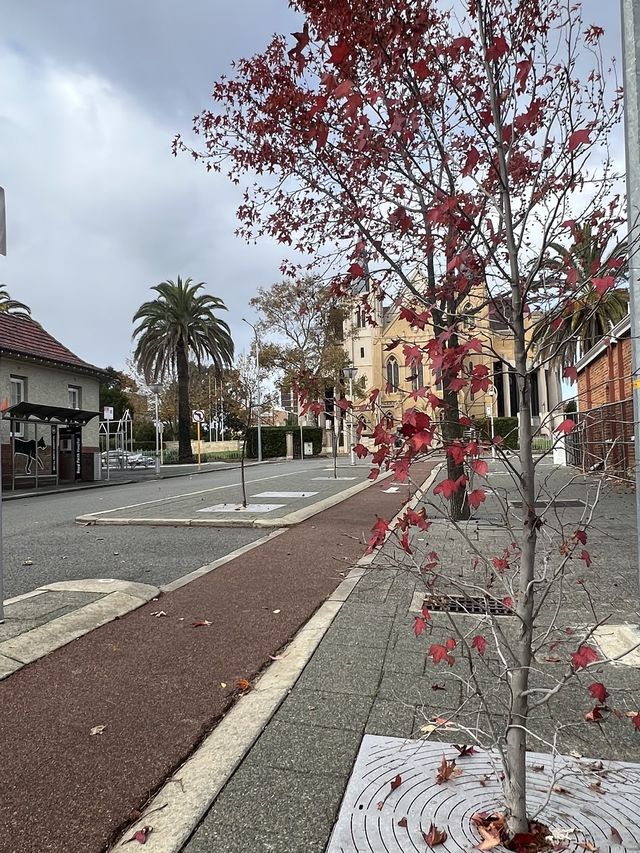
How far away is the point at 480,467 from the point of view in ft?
6.00

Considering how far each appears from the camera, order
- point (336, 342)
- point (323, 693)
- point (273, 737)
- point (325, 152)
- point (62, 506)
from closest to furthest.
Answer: point (273, 737) < point (323, 693) < point (325, 152) < point (62, 506) < point (336, 342)

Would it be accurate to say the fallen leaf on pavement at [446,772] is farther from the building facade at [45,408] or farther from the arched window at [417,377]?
the building facade at [45,408]

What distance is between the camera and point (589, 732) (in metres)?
2.90

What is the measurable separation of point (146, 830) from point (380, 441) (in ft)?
5.23

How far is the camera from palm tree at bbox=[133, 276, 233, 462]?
38656 mm

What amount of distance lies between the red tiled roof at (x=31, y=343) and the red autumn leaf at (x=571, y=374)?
2261 cm

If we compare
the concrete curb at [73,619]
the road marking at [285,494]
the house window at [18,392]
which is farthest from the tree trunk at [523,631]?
the house window at [18,392]

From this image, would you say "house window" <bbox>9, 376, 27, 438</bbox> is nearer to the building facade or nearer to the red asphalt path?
the building facade

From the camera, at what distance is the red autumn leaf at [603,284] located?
A: 5.94 ft

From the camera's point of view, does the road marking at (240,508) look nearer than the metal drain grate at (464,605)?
No

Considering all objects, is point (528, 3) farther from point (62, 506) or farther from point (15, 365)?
point (15, 365)

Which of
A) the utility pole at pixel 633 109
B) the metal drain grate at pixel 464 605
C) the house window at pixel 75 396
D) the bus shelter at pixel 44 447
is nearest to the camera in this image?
the metal drain grate at pixel 464 605

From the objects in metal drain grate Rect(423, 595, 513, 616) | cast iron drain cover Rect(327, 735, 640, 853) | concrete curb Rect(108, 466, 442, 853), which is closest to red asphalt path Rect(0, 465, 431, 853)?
concrete curb Rect(108, 466, 442, 853)

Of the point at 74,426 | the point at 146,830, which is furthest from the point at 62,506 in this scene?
the point at 146,830
